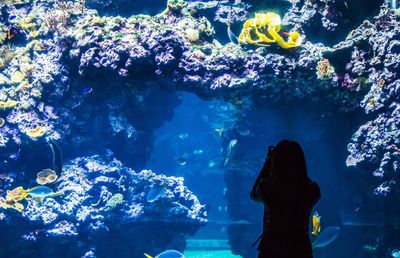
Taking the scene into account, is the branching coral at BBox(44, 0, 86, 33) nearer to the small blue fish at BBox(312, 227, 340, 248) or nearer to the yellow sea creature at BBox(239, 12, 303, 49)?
the yellow sea creature at BBox(239, 12, 303, 49)

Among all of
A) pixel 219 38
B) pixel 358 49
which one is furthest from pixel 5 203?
pixel 358 49

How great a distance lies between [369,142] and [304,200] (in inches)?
234

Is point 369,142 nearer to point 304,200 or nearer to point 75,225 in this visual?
point 304,200

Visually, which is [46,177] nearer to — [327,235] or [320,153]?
[327,235]

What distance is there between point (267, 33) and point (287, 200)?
585cm

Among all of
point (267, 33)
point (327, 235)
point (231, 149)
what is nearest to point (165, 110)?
point (231, 149)

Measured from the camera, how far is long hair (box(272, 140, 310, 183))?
5.91ft

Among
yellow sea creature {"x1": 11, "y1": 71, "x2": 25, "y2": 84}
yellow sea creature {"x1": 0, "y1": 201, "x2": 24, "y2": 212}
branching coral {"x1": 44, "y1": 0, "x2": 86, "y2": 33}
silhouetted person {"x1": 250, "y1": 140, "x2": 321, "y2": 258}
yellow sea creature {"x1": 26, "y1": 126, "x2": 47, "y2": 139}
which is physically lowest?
silhouetted person {"x1": 250, "y1": 140, "x2": 321, "y2": 258}

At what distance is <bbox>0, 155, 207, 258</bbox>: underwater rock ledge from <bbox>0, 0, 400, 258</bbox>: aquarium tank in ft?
0.10

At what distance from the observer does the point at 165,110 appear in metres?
10.6

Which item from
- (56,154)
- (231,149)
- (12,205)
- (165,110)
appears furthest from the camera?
(165,110)

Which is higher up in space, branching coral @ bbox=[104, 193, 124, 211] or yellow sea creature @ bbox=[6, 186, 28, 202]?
yellow sea creature @ bbox=[6, 186, 28, 202]

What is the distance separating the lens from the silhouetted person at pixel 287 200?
5.85ft

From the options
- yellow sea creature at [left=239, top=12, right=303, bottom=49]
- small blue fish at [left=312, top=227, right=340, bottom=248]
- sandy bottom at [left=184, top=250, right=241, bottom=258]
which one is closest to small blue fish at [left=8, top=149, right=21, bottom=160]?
yellow sea creature at [left=239, top=12, right=303, bottom=49]
